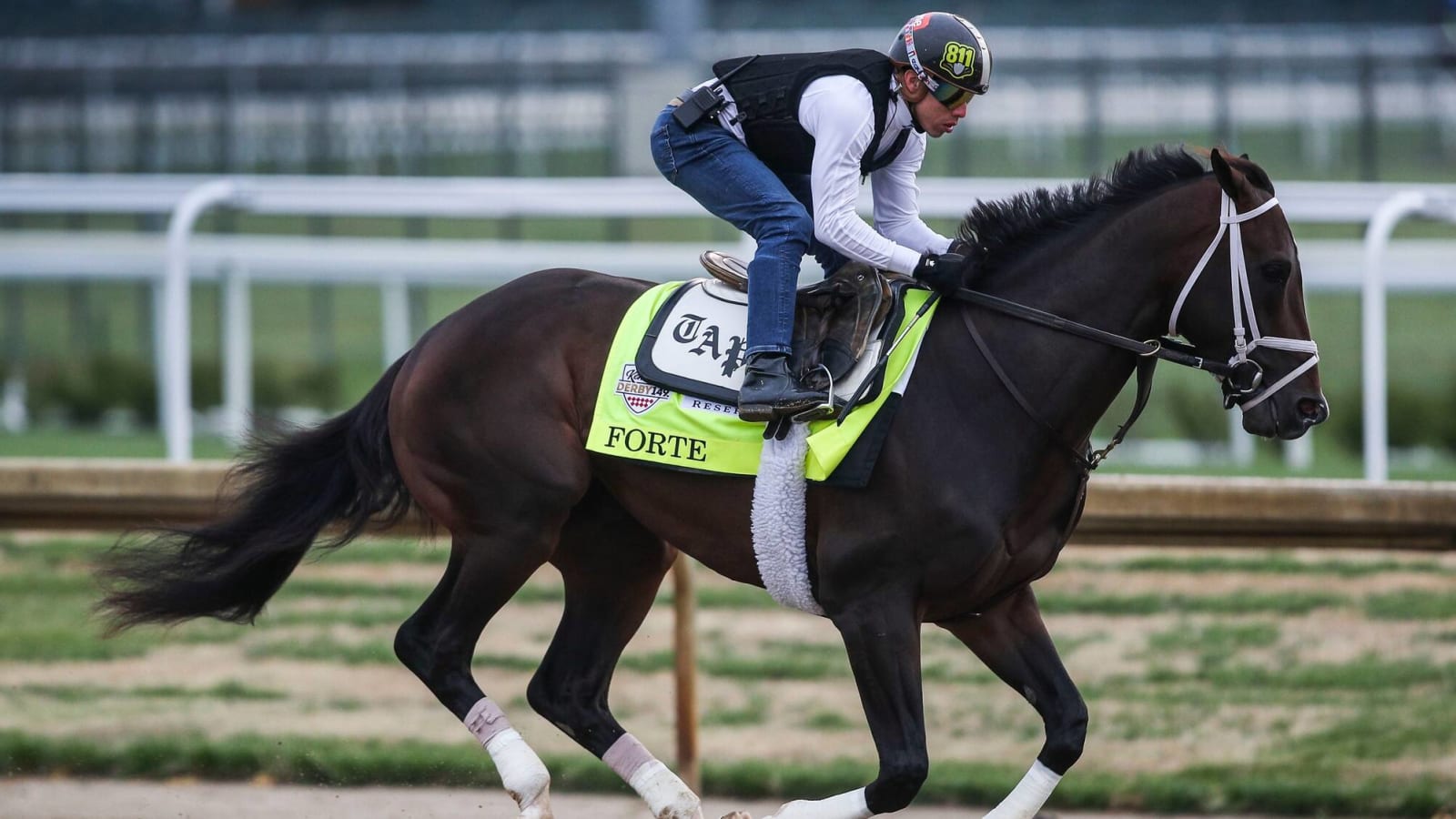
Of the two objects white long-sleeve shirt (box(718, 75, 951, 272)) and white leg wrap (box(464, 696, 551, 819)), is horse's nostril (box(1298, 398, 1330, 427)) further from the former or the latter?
white leg wrap (box(464, 696, 551, 819))

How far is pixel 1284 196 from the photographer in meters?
6.28

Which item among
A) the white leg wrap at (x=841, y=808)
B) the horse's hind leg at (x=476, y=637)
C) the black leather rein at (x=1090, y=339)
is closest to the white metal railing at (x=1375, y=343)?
the black leather rein at (x=1090, y=339)

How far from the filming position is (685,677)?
18.0 ft

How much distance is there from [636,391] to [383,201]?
3116 mm

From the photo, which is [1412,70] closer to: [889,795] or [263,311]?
A: [263,311]

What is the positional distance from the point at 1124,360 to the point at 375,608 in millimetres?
4201

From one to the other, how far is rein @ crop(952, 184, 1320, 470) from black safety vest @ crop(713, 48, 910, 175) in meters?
0.48

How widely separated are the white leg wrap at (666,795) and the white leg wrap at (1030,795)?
780 millimetres

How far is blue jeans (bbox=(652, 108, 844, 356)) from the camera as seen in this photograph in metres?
4.02

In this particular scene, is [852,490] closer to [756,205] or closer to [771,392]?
[771,392]

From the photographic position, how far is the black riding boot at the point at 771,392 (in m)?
3.92

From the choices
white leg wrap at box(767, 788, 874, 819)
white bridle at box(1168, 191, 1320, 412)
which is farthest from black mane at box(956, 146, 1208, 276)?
white leg wrap at box(767, 788, 874, 819)

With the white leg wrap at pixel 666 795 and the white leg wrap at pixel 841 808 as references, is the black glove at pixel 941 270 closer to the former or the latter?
the white leg wrap at pixel 841 808

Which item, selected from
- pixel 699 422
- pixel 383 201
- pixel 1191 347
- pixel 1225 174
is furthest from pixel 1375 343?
pixel 383 201
